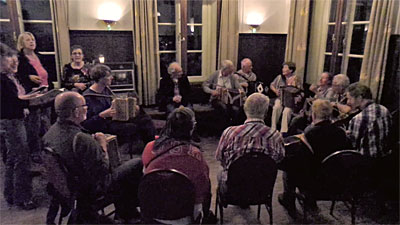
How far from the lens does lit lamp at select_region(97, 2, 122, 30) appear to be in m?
4.70

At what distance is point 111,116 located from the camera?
10.3 feet

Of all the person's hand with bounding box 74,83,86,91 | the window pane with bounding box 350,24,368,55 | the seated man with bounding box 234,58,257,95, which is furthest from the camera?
the seated man with bounding box 234,58,257,95

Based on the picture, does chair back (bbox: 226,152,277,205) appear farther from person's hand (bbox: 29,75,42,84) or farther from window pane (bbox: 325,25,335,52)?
window pane (bbox: 325,25,335,52)

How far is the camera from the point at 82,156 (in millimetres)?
2010

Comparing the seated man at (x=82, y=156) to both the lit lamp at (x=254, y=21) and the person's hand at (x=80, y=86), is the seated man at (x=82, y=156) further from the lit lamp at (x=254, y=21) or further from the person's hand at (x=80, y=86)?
the lit lamp at (x=254, y=21)

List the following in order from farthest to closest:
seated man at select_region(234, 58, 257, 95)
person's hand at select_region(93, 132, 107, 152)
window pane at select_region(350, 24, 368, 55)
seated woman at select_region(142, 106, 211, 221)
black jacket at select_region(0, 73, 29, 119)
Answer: seated man at select_region(234, 58, 257, 95) → window pane at select_region(350, 24, 368, 55) → black jacket at select_region(0, 73, 29, 119) → person's hand at select_region(93, 132, 107, 152) → seated woman at select_region(142, 106, 211, 221)

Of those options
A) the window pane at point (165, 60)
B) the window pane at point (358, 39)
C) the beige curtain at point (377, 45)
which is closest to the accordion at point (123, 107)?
the window pane at point (165, 60)

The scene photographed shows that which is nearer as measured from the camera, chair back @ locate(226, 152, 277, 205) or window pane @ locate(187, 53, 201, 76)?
chair back @ locate(226, 152, 277, 205)

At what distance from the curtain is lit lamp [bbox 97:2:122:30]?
11.7 ft

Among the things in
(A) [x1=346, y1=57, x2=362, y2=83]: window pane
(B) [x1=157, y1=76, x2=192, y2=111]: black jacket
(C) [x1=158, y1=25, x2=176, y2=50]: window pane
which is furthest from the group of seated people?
(C) [x1=158, y1=25, x2=176, y2=50]: window pane

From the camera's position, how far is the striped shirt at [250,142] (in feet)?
7.22

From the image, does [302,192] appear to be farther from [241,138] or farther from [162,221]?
[162,221]

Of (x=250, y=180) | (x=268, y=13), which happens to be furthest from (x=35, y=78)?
(x=268, y=13)

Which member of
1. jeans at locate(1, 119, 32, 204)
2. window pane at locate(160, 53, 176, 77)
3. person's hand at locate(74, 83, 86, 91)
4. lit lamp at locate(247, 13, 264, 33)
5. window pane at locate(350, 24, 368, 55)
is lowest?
jeans at locate(1, 119, 32, 204)
